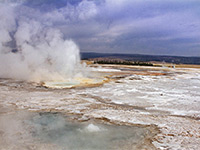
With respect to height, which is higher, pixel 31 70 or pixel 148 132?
pixel 31 70

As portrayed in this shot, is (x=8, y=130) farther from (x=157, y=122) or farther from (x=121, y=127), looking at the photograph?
(x=157, y=122)

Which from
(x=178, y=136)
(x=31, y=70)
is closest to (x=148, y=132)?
(x=178, y=136)

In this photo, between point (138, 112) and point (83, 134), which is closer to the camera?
point (83, 134)

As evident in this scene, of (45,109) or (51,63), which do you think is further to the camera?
(51,63)

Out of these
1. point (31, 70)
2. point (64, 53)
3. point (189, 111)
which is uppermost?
point (64, 53)

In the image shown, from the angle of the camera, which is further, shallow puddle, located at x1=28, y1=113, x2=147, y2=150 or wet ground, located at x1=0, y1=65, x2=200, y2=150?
wet ground, located at x1=0, y1=65, x2=200, y2=150

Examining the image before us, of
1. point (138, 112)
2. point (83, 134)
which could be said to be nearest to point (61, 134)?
point (83, 134)

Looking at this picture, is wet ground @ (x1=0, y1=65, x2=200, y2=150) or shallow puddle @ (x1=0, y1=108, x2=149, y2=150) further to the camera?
wet ground @ (x1=0, y1=65, x2=200, y2=150)

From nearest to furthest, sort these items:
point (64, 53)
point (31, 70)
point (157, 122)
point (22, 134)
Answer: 1. point (22, 134)
2. point (157, 122)
3. point (31, 70)
4. point (64, 53)

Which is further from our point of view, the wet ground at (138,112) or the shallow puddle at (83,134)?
the wet ground at (138,112)

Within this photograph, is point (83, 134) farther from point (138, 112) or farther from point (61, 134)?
point (138, 112)

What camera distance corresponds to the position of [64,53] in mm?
15930

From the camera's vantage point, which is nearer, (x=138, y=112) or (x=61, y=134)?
(x=61, y=134)

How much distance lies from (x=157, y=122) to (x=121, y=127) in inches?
47.5
